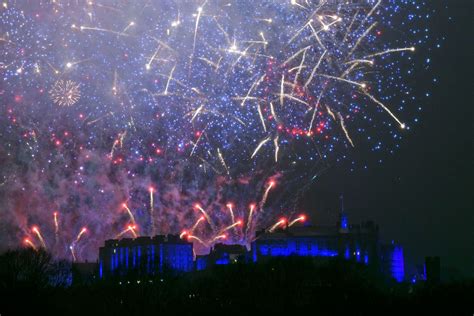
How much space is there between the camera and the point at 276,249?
70.3 meters

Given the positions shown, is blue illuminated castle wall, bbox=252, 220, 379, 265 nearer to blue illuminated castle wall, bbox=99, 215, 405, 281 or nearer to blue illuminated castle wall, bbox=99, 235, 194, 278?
blue illuminated castle wall, bbox=99, 215, 405, 281

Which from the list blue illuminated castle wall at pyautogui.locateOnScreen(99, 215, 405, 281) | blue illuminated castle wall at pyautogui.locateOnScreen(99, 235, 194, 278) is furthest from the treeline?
blue illuminated castle wall at pyautogui.locateOnScreen(99, 215, 405, 281)

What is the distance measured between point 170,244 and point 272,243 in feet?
30.0

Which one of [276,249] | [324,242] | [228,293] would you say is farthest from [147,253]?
[228,293]

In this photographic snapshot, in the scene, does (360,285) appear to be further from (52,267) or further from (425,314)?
(52,267)

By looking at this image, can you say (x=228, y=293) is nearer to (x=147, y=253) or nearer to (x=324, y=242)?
(x=147, y=253)

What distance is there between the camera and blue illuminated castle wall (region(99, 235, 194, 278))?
68.4 meters

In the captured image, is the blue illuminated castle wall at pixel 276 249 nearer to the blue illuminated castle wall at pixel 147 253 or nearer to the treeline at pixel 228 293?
the blue illuminated castle wall at pixel 147 253

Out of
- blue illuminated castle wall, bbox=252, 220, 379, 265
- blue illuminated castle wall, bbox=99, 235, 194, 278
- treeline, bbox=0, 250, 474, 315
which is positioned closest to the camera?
treeline, bbox=0, 250, 474, 315

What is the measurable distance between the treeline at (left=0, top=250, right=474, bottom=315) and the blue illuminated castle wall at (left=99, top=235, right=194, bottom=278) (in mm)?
12557

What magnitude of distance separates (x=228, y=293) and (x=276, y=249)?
78.0 feet

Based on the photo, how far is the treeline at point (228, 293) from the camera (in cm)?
3791

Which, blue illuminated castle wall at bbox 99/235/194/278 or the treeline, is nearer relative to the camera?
the treeline

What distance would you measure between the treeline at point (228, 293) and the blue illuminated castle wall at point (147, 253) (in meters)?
12.6
